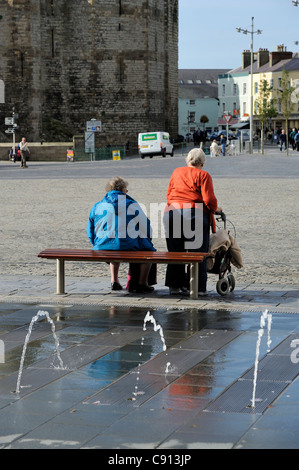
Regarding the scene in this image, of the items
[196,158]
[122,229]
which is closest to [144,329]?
[122,229]

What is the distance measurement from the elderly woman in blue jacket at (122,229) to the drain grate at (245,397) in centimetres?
368

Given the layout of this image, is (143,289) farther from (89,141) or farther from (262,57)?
(262,57)

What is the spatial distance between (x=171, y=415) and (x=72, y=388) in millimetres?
833

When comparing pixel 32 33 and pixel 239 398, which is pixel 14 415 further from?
pixel 32 33

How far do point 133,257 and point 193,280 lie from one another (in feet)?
2.01

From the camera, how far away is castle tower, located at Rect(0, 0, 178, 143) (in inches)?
2311

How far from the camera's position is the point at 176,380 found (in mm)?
5887

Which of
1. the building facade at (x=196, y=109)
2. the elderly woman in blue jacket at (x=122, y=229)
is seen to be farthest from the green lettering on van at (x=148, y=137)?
the building facade at (x=196, y=109)

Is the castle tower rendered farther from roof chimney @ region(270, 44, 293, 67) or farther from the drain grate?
the drain grate

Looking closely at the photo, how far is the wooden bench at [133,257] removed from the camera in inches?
343

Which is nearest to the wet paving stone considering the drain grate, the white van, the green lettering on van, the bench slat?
the drain grate

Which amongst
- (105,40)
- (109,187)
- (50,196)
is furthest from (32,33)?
(109,187)

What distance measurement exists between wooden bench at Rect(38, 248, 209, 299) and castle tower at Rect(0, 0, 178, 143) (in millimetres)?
50570

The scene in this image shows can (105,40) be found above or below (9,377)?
above
